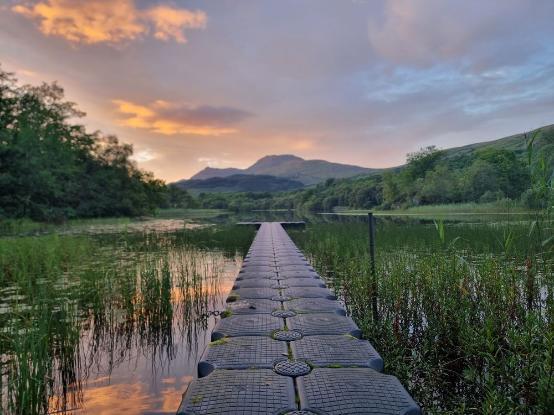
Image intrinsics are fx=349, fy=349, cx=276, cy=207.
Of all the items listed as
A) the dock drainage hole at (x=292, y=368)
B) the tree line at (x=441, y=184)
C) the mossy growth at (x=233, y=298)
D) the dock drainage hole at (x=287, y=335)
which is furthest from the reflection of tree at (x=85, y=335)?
the tree line at (x=441, y=184)

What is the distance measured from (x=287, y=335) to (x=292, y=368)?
0.70 meters

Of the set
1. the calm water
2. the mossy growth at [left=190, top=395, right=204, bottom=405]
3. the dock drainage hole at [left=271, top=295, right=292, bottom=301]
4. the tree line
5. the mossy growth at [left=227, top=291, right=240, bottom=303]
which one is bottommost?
the calm water

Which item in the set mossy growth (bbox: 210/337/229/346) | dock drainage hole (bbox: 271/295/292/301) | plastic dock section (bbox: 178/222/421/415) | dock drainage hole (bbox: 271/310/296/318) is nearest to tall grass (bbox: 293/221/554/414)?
plastic dock section (bbox: 178/222/421/415)

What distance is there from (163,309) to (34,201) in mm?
29017

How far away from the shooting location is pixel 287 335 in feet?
11.0

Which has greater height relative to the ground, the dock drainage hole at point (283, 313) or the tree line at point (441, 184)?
the tree line at point (441, 184)

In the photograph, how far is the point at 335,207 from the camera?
89000 mm

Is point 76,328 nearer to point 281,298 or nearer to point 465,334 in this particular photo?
point 281,298

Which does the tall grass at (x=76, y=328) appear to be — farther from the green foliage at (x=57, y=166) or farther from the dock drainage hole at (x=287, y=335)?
the green foliage at (x=57, y=166)

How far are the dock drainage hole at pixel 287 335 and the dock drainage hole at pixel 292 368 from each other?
19.3 inches

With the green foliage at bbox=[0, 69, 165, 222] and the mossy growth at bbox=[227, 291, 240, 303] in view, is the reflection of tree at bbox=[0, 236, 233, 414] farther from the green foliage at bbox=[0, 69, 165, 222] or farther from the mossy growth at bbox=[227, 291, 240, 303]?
the green foliage at bbox=[0, 69, 165, 222]

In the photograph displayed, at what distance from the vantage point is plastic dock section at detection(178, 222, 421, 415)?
2.15 m

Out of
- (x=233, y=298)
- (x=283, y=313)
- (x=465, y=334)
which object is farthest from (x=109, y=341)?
(x=465, y=334)

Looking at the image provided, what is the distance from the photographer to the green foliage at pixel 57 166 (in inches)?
977
